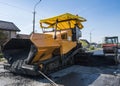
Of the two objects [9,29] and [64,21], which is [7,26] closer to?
[9,29]

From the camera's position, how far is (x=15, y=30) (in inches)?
969

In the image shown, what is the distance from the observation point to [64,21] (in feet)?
29.3

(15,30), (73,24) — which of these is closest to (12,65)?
(73,24)

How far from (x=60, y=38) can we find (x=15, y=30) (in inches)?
705

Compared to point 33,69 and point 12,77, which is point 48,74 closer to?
point 33,69

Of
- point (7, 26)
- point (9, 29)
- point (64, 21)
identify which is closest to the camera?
point (64, 21)

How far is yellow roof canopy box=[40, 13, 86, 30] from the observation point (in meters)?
8.41

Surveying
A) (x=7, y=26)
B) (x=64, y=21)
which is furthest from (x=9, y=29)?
(x=64, y=21)

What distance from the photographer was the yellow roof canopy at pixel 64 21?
841cm

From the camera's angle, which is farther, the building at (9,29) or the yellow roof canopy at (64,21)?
the building at (9,29)

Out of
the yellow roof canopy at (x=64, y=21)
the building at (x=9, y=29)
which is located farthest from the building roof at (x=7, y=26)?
the yellow roof canopy at (x=64, y=21)

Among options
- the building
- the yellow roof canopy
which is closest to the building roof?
the building

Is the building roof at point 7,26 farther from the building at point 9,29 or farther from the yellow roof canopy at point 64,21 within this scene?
the yellow roof canopy at point 64,21

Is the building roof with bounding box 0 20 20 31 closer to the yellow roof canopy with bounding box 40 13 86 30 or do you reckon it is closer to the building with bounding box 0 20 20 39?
the building with bounding box 0 20 20 39
